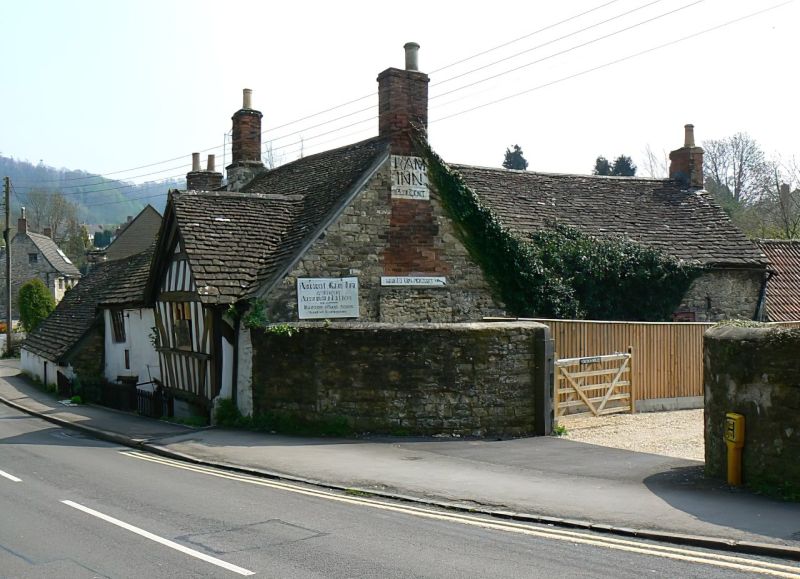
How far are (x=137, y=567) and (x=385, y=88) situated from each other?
14294 millimetres

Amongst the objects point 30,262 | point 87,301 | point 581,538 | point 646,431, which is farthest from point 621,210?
point 30,262

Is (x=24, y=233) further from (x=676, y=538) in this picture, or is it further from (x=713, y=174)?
(x=676, y=538)

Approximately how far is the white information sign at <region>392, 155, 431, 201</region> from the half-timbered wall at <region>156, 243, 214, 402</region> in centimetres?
548

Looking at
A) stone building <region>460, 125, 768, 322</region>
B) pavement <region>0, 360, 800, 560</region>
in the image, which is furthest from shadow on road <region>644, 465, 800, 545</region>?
stone building <region>460, 125, 768, 322</region>

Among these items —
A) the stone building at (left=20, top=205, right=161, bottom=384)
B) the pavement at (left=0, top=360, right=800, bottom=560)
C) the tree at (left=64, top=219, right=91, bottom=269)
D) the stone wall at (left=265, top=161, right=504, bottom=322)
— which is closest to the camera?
the pavement at (left=0, top=360, right=800, bottom=560)

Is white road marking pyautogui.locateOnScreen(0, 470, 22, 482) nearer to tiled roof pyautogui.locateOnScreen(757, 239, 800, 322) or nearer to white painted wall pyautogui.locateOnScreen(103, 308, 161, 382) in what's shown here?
white painted wall pyautogui.locateOnScreen(103, 308, 161, 382)

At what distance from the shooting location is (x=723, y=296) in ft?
79.2

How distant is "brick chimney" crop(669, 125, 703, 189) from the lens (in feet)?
93.7

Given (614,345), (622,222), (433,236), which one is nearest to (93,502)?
(433,236)

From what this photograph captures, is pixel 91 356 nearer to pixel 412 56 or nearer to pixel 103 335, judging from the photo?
pixel 103 335

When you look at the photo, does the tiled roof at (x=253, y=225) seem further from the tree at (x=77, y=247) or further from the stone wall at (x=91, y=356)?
the tree at (x=77, y=247)

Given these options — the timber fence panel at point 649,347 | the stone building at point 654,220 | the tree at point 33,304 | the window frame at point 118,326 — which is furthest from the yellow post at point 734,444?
the tree at point 33,304

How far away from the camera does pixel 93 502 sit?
32.8 ft

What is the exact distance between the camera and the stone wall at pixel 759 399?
30.1 ft
